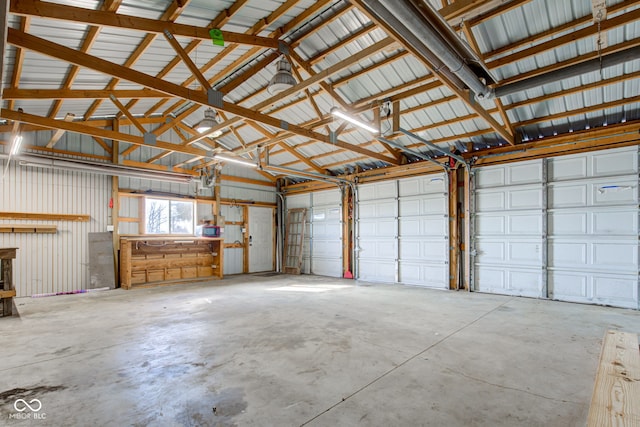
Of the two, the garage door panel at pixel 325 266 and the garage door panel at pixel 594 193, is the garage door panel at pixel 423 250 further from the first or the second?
the garage door panel at pixel 594 193

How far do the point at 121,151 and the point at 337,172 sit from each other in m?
6.67

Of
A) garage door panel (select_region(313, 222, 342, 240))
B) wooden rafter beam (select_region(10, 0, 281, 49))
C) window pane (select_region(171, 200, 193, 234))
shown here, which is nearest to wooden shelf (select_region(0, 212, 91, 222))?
window pane (select_region(171, 200, 193, 234))

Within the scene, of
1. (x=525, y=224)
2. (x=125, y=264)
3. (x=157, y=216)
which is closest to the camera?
(x=525, y=224)

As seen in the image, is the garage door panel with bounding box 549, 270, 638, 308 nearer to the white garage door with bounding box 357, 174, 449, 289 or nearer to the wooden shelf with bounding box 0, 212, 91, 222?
the white garage door with bounding box 357, 174, 449, 289

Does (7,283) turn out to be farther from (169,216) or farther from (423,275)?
(423,275)

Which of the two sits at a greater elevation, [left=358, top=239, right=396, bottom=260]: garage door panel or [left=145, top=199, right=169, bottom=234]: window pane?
[left=145, top=199, right=169, bottom=234]: window pane

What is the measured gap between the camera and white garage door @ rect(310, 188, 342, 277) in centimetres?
1110

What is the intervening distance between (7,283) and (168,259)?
404 cm

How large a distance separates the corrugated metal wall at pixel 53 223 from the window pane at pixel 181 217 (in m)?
1.85

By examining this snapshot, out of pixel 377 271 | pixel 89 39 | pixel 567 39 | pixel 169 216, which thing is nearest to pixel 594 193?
pixel 567 39

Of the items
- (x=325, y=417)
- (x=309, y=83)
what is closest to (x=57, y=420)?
(x=325, y=417)

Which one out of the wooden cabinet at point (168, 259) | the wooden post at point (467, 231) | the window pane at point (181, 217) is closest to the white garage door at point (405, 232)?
the wooden post at point (467, 231)

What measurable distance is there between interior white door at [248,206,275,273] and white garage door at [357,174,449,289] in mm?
4019

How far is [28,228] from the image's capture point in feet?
25.0
